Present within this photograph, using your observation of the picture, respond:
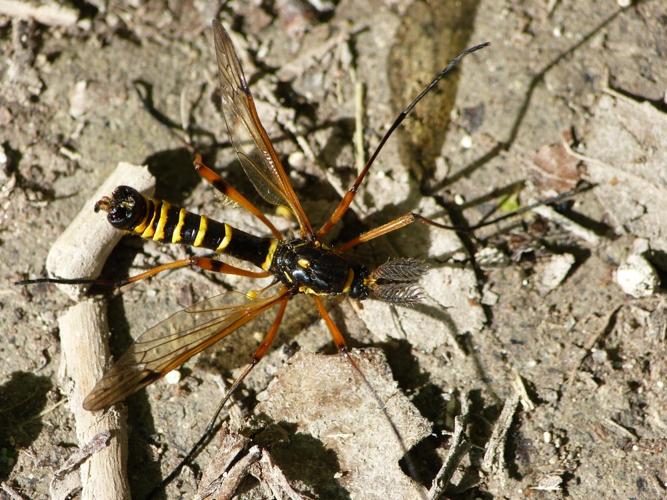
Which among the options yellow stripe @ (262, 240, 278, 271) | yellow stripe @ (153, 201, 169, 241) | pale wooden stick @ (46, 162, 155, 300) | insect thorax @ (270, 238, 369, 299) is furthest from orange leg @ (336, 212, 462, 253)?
pale wooden stick @ (46, 162, 155, 300)

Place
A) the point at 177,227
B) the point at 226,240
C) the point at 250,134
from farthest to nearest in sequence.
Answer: the point at 250,134, the point at 226,240, the point at 177,227

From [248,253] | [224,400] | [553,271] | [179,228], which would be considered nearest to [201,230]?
[179,228]

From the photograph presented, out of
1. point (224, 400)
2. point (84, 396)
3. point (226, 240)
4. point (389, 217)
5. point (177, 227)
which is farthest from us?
point (389, 217)

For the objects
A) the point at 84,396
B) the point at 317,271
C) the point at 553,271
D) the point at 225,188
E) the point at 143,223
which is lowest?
the point at 84,396

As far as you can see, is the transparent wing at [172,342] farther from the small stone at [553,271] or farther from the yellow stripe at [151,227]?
the small stone at [553,271]

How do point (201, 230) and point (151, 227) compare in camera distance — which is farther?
point (201, 230)

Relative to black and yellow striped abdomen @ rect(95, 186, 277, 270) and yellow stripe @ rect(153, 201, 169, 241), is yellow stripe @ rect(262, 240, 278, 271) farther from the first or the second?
yellow stripe @ rect(153, 201, 169, 241)

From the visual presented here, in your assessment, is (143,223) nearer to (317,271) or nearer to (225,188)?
(225,188)

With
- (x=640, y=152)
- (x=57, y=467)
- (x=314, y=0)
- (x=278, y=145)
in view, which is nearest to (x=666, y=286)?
(x=640, y=152)
